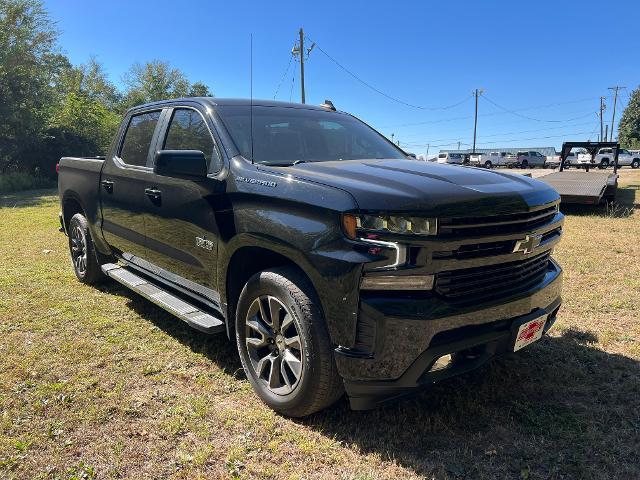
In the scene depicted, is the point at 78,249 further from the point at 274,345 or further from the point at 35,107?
the point at 35,107

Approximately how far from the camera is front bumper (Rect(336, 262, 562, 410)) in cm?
228

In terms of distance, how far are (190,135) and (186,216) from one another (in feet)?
2.13

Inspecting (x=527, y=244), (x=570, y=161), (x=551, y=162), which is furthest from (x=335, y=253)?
(x=551, y=162)

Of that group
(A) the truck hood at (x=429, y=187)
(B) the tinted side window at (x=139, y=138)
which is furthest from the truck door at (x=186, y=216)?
(A) the truck hood at (x=429, y=187)

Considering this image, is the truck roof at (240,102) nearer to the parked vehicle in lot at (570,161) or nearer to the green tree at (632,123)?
the parked vehicle in lot at (570,161)

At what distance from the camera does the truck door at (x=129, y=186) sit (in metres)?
4.09

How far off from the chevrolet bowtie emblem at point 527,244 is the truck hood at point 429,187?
0.17 meters

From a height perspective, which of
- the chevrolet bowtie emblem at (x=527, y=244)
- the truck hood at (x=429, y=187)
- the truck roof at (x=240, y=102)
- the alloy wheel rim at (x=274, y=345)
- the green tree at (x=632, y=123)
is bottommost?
the alloy wheel rim at (x=274, y=345)

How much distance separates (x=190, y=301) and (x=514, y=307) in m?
2.33

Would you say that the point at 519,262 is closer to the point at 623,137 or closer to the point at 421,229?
the point at 421,229

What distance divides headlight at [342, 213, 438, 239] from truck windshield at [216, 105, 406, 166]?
97cm

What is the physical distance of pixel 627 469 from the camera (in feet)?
7.85

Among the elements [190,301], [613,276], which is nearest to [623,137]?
[613,276]

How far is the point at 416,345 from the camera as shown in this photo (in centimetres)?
230
